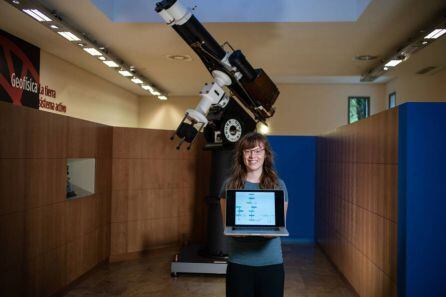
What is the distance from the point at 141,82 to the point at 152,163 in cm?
284

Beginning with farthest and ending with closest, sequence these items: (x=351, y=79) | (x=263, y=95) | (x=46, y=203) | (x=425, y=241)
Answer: (x=351, y=79), (x=263, y=95), (x=46, y=203), (x=425, y=241)

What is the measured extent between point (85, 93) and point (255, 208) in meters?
5.97

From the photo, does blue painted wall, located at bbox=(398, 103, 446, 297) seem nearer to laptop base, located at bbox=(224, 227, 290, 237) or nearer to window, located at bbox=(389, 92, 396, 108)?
laptop base, located at bbox=(224, 227, 290, 237)

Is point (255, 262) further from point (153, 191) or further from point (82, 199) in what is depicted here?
point (153, 191)

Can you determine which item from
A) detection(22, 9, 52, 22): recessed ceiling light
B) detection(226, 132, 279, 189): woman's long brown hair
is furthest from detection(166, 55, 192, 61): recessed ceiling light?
detection(226, 132, 279, 189): woman's long brown hair

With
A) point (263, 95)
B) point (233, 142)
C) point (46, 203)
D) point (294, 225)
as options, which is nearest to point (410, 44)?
point (263, 95)

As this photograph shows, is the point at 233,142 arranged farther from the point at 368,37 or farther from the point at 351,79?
the point at 351,79

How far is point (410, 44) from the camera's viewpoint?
4.83 metres

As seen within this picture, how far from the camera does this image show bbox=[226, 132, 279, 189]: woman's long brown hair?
2.07 metres

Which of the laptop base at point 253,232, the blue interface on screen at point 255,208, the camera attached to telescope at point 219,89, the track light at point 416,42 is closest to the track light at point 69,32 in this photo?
the camera attached to telescope at point 219,89

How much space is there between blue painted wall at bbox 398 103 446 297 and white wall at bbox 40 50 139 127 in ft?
16.5

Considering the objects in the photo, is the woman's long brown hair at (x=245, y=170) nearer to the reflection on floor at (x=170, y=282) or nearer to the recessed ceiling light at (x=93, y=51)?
the reflection on floor at (x=170, y=282)

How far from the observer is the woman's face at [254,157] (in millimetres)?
2055

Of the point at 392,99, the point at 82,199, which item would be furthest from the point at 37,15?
the point at 392,99
